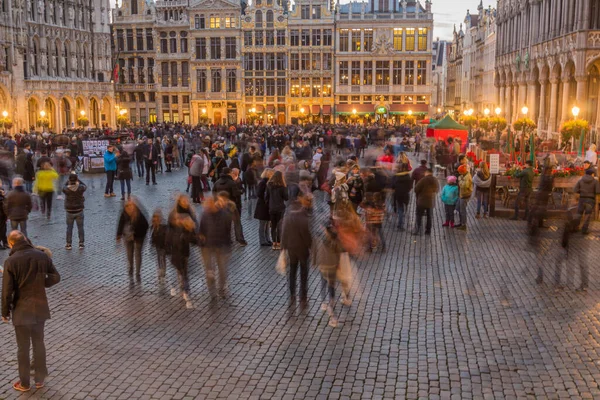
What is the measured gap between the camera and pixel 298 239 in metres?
10.4

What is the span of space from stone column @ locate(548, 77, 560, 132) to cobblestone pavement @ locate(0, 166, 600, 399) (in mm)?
28997

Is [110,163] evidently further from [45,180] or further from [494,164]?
[494,164]

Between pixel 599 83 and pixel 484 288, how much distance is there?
30.3 metres

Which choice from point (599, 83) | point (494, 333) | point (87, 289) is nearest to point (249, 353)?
point (494, 333)

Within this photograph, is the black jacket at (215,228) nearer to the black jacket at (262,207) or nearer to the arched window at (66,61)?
the black jacket at (262,207)

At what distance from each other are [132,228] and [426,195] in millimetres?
6921

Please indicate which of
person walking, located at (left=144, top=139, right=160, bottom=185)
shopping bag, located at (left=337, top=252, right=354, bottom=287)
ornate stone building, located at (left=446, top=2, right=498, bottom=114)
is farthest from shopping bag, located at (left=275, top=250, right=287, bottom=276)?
ornate stone building, located at (left=446, top=2, right=498, bottom=114)

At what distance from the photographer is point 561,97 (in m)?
41.4

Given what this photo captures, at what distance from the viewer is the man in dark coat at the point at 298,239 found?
10.3m

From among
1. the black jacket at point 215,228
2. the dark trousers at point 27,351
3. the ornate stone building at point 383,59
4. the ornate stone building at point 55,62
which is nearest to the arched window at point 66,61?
the ornate stone building at point 55,62

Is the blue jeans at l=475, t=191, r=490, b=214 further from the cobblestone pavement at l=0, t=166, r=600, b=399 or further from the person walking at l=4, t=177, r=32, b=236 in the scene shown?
→ the person walking at l=4, t=177, r=32, b=236

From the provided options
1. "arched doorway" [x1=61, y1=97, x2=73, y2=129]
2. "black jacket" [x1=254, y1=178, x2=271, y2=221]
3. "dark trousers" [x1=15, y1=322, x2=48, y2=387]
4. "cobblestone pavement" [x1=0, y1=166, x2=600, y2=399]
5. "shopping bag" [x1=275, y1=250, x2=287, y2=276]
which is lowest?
"cobblestone pavement" [x1=0, y1=166, x2=600, y2=399]

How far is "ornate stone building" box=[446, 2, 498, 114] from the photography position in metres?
67.3

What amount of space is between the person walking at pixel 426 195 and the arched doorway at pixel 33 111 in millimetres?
57834
